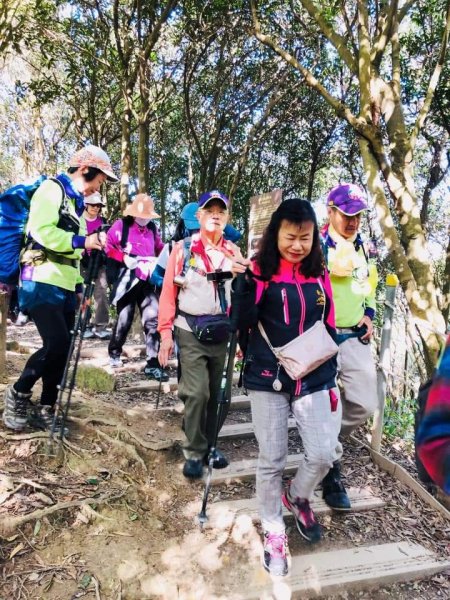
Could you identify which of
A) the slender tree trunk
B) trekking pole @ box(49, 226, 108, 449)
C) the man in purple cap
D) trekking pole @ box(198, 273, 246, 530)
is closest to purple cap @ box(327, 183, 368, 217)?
the man in purple cap

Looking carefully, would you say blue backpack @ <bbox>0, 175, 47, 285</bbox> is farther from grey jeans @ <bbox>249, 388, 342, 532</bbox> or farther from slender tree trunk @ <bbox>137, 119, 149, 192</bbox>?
slender tree trunk @ <bbox>137, 119, 149, 192</bbox>

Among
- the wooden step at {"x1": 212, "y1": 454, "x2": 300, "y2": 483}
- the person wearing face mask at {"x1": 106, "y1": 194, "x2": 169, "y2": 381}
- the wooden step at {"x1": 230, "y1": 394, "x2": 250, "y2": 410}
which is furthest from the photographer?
the person wearing face mask at {"x1": 106, "y1": 194, "x2": 169, "y2": 381}

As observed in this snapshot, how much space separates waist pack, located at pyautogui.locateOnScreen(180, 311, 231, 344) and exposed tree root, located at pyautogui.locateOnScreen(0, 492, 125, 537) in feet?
4.23

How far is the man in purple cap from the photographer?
3.51 meters

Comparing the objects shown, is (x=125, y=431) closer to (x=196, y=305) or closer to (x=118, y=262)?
(x=196, y=305)

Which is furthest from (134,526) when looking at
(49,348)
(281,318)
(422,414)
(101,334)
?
(101,334)

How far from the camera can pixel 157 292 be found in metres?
5.68

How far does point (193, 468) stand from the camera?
3.69 m

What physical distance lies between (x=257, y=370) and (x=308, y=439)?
510mm

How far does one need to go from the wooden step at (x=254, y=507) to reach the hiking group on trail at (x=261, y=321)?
0.10 metres

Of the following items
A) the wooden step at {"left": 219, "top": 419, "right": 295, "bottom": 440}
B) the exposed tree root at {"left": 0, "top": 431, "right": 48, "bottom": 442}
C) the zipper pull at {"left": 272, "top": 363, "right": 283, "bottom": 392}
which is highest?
the zipper pull at {"left": 272, "top": 363, "right": 283, "bottom": 392}

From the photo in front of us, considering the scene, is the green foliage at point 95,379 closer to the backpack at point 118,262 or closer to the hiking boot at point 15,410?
the backpack at point 118,262

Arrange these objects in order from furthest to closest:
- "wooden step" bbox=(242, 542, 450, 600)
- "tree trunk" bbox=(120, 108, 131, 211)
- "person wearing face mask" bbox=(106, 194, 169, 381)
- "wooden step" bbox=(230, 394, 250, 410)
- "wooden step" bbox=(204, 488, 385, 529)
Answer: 1. "tree trunk" bbox=(120, 108, 131, 211)
2. "person wearing face mask" bbox=(106, 194, 169, 381)
3. "wooden step" bbox=(230, 394, 250, 410)
4. "wooden step" bbox=(204, 488, 385, 529)
5. "wooden step" bbox=(242, 542, 450, 600)

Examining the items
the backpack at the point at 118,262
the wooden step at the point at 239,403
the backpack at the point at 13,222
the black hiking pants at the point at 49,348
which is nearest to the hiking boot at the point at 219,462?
the wooden step at the point at 239,403
